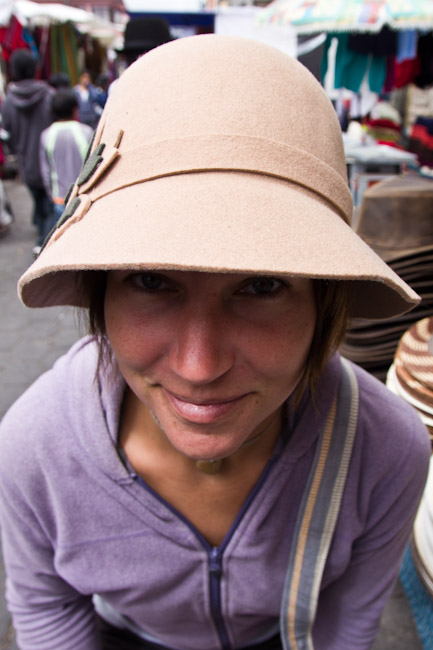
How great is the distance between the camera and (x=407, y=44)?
3.67 m

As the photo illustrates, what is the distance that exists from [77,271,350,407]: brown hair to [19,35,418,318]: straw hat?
3.8 inches

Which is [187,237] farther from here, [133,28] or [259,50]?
[133,28]

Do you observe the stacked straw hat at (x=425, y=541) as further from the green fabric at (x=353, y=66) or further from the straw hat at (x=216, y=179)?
the green fabric at (x=353, y=66)

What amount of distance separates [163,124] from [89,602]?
45.1 inches

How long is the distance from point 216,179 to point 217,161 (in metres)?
0.03

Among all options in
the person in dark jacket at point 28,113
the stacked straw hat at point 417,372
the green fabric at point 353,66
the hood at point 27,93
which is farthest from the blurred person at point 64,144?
the stacked straw hat at point 417,372

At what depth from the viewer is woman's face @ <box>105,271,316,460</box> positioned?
75 centimetres

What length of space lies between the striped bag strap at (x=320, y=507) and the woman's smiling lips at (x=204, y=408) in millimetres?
328

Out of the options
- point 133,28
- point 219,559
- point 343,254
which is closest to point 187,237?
point 343,254

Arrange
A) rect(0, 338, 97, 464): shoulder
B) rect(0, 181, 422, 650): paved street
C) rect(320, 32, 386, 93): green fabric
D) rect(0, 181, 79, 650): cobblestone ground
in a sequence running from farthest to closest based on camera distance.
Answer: rect(320, 32, 386, 93): green fabric → rect(0, 181, 79, 650): cobblestone ground → rect(0, 181, 422, 650): paved street → rect(0, 338, 97, 464): shoulder

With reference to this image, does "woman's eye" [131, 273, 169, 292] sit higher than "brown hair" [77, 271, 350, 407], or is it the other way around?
"woman's eye" [131, 273, 169, 292]

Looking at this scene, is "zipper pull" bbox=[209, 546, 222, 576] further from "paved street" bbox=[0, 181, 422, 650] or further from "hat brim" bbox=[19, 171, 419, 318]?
"paved street" bbox=[0, 181, 422, 650]

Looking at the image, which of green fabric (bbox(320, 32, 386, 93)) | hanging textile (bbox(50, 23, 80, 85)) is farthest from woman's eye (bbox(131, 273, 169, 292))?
hanging textile (bbox(50, 23, 80, 85))

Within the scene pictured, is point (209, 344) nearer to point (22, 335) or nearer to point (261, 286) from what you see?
point (261, 286)
